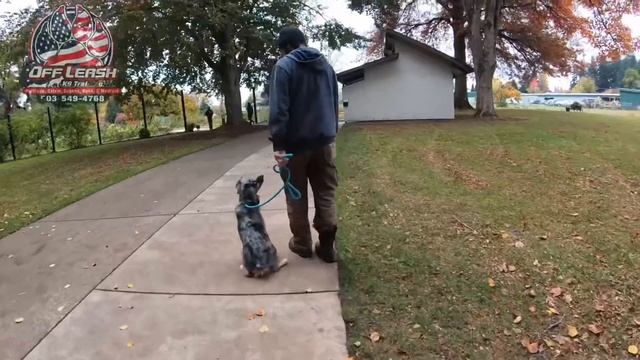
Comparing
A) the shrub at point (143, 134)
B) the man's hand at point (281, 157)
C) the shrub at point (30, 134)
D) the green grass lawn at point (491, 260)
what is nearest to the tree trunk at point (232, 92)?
the shrub at point (143, 134)

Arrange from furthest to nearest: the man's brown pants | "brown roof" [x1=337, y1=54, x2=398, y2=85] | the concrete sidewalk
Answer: "brown roof" [x1=337, y1=54, x2=398, y2=85], the man's brown pants, the concrete sidewalk

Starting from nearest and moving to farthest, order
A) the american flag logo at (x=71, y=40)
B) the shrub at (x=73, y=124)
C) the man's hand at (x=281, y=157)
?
the man's hand at (x=281, y=157) → the american flag logo at (x=71, y=40) → the shrub at (x=73, y=124)

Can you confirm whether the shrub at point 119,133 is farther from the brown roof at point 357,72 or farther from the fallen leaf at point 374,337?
the fallen leaf at point 374,337

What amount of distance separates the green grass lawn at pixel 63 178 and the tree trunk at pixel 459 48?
19429 mm

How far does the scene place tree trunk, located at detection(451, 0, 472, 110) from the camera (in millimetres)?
29094

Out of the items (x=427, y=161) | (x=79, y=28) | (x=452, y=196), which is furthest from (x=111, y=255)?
(x=79, y=28)

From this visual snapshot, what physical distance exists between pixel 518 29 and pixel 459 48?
3.43 metres

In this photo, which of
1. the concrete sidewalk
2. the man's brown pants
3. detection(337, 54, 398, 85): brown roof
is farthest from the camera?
detection(337, 54, 398, 85): brown roof

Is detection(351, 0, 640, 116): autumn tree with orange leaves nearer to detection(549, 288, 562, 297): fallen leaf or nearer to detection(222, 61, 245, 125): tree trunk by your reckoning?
detection(222, 61, 245, 125): tree trunk

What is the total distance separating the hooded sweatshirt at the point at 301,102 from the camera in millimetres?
3916

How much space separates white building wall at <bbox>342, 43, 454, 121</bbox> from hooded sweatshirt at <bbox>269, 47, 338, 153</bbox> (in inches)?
725

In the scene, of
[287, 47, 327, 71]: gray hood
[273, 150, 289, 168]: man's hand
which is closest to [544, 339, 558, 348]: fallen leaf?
[273, 150, 289, 168]: man's hand

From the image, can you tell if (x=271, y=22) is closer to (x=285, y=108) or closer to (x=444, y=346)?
(x=285, y=108)

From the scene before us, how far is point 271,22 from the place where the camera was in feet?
54.0
